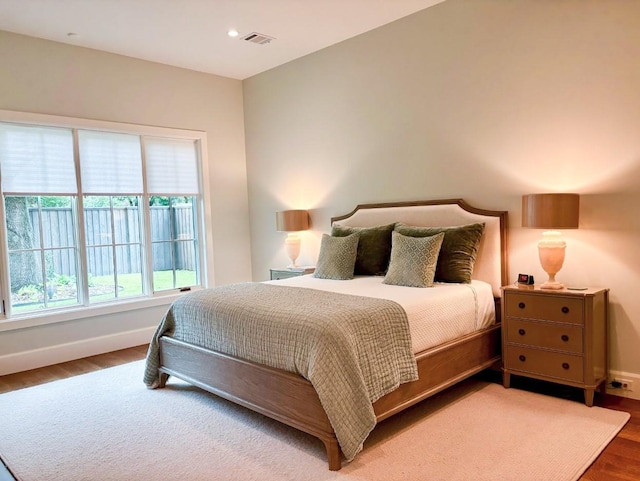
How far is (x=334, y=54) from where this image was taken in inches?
186

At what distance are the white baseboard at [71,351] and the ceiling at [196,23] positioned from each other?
9.37ft

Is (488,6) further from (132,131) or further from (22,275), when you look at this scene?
(22,275)

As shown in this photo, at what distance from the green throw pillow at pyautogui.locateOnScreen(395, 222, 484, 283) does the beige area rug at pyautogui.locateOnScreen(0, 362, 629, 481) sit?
0.81 m

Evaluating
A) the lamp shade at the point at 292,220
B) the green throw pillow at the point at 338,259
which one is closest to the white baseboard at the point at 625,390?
the green throw pillow at the point at 338,259

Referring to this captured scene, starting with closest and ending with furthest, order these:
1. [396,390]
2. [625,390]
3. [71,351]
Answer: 1. [396,390]
2. [625,390]
3. [71,351]

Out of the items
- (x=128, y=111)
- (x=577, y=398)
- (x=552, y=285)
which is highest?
(x=128, y=111)

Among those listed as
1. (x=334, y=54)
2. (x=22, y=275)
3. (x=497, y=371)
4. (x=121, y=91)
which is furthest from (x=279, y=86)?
(x=497, y=371)

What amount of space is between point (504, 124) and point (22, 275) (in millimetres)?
4353

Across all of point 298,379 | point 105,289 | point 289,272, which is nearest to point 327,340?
point 298,379

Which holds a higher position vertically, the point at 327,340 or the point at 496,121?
the point at 496,121

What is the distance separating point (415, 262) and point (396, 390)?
1.09m

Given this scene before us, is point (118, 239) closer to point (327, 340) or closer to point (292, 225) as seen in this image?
point (292, 225)

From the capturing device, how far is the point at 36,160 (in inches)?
165

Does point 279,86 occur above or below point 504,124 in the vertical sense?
above
